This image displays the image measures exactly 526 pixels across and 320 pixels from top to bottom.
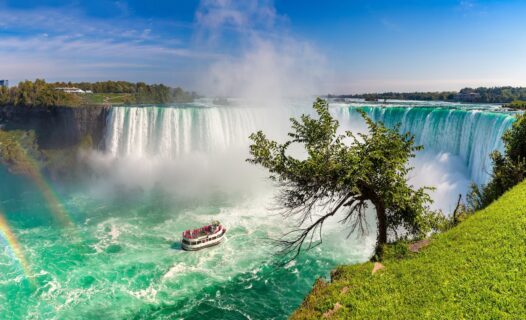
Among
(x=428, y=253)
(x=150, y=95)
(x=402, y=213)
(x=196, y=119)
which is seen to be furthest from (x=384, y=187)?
(x=150, y=95)

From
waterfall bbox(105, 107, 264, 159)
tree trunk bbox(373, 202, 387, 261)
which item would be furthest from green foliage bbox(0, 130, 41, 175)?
tree trunk bbox(373, 202, 387, 261)

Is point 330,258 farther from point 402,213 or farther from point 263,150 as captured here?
point 263,150

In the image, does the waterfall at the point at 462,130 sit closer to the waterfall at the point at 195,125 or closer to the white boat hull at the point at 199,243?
the waterfall at the point at 195,125

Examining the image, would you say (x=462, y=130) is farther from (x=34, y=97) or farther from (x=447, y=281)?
(x=34, y=97)

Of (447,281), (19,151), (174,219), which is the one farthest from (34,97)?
(447,281)

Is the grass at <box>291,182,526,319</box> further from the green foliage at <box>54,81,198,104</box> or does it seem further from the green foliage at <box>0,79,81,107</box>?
the green foliage at <box>54,81,198,104</box>
